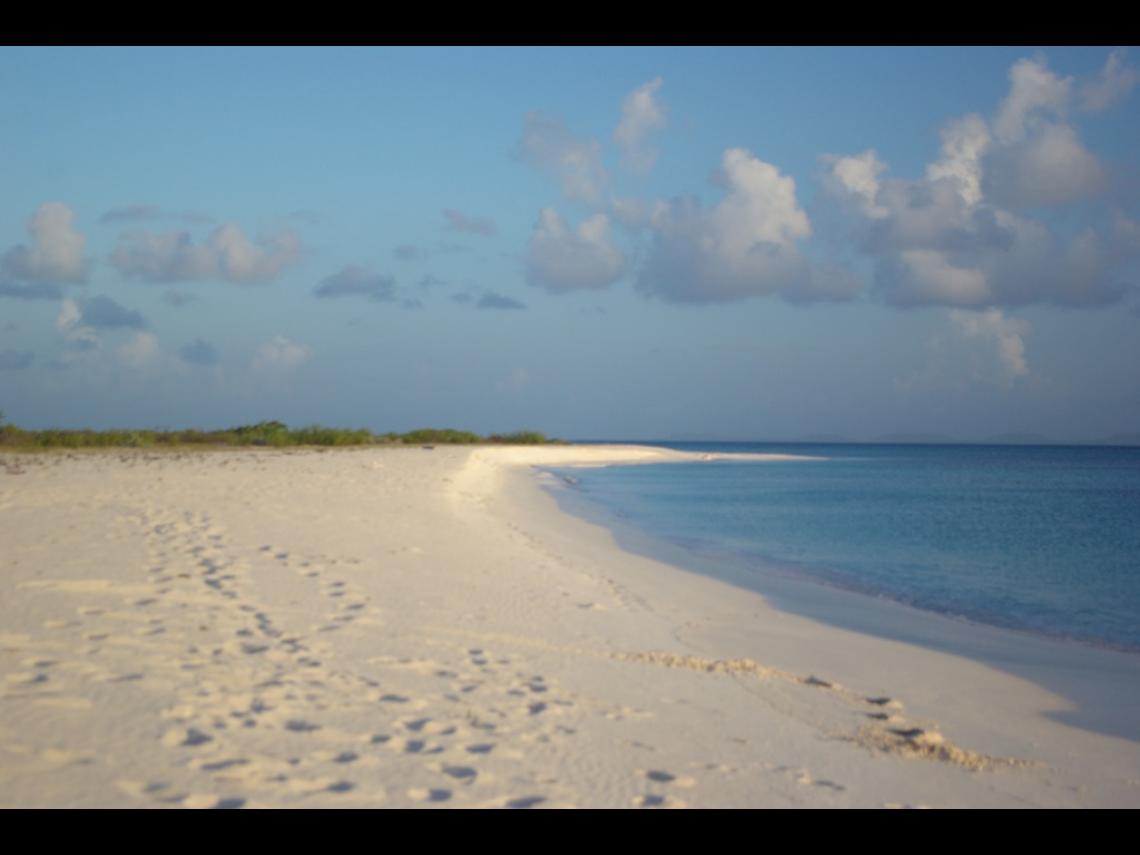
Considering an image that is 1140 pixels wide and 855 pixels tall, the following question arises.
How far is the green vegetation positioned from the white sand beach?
3544 centimetres

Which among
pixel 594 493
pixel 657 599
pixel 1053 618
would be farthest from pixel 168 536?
pixel 594 493

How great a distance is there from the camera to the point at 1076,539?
60.3ft

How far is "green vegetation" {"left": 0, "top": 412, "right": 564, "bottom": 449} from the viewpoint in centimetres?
4116

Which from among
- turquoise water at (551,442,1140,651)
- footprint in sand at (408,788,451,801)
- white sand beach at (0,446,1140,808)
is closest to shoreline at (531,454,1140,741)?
white sand beach at (0,446,1140,808)

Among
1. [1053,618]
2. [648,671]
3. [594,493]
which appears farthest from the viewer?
[594,493]

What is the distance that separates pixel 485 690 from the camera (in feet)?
17.5

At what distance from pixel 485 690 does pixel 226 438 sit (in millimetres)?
50787

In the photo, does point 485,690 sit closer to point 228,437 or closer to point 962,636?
point 962,636

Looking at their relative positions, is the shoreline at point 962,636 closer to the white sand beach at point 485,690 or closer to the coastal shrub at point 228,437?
the white sand beach at point 485,690
